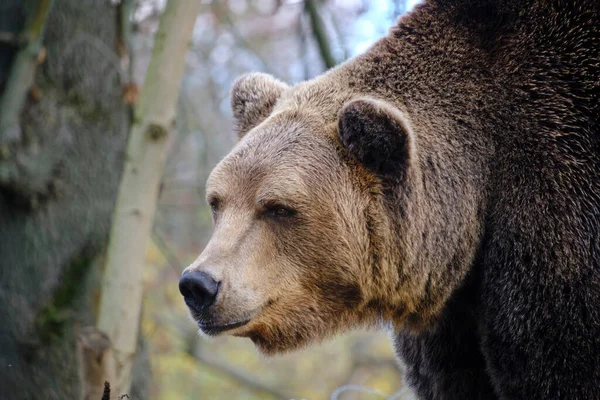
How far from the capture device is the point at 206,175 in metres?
9.92

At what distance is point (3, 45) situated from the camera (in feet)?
19.4

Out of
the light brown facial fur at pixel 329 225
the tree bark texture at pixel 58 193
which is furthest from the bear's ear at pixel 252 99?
the tree bark texture at pixel 58 193

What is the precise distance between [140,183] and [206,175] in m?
4.47

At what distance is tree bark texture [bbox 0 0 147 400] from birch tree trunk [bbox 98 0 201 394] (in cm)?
89

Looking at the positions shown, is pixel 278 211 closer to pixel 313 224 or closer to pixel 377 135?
pixel 313 224

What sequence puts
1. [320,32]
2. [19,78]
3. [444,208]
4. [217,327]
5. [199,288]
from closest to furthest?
[199,288] < [217,327] < [444,208] < [19,78] < [320,32]

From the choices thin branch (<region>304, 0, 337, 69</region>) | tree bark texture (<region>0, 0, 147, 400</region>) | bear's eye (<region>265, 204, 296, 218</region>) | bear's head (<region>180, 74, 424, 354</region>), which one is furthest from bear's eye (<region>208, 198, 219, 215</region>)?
thin branch (<region>304, 0, 337, 69</region>)

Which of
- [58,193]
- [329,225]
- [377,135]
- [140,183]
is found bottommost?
[329,225]

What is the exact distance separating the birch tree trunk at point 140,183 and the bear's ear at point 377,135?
1.77 metres

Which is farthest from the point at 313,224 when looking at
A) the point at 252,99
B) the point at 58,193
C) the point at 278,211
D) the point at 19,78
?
the point at 58,193

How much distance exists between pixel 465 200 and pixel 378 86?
2.98 ft

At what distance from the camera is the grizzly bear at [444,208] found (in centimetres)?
406

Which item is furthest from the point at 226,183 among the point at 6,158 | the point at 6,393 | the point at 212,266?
the point at 6,393

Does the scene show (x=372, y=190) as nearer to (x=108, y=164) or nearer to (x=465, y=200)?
(x=465, y=200)
